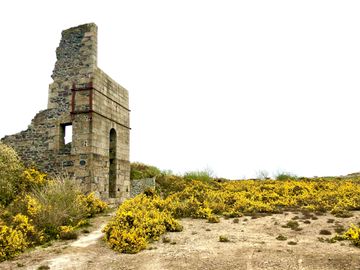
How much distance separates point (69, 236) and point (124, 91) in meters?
11.3

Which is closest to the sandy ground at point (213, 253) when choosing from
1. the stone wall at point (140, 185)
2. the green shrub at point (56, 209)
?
the green shrub at point (56, 209)

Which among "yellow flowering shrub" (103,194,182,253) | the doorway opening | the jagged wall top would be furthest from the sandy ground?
the jagged wall top

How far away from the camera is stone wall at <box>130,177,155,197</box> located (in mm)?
21594

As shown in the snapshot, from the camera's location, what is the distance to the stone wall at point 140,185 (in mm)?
21594

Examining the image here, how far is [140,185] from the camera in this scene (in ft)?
71.7

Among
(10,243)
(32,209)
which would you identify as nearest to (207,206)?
(32,209)

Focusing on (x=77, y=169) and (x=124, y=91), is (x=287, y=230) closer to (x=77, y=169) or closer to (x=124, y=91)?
(x=77, y=169)

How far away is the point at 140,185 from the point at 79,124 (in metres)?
6.86

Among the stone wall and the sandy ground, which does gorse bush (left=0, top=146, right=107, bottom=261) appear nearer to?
the sandy ground

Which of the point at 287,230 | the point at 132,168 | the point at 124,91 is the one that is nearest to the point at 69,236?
the point at 287,230

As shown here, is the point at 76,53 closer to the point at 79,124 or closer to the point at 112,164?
the point at 79,124

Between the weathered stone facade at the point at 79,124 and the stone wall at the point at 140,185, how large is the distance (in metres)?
2.96

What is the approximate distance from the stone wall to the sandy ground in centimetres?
1022

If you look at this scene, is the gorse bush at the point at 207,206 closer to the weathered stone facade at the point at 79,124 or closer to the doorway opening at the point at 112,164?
the weathered stone facade at the point at 79,124
